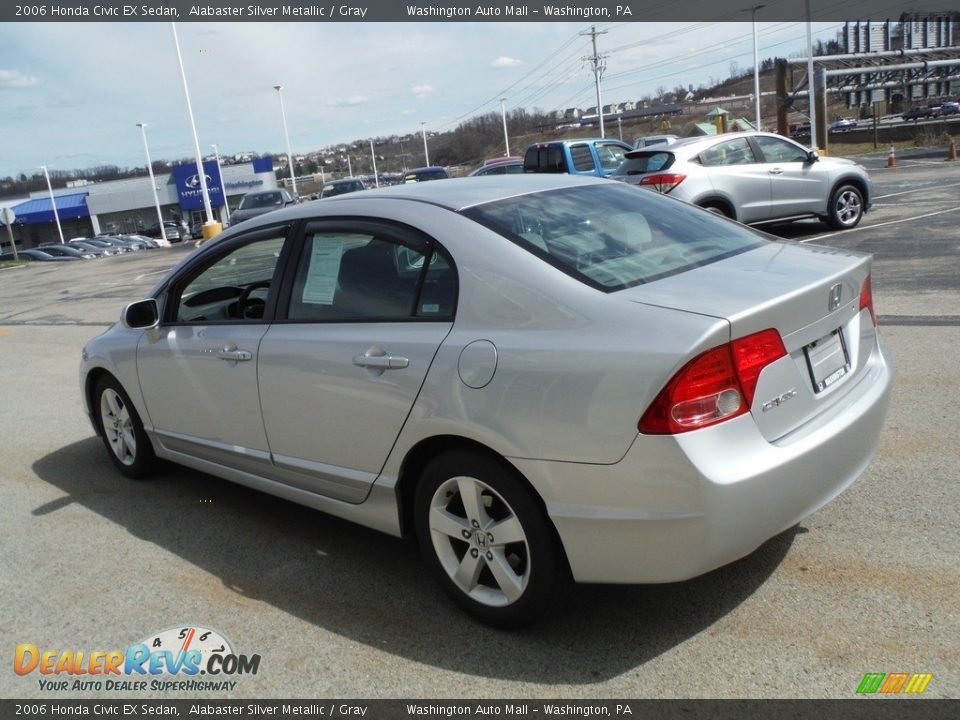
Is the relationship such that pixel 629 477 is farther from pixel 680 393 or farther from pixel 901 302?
pixel 901 302

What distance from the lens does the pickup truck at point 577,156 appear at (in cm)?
1816

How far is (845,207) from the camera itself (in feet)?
42.2

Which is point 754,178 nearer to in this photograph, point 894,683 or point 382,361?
point 382,361

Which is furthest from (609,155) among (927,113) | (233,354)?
(927,113)

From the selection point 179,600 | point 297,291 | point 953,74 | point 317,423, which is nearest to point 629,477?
point 317,423

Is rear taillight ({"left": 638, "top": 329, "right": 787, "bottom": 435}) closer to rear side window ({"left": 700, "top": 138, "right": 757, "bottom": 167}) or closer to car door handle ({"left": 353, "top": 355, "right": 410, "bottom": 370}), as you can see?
car door handle ({"left": 353, "top": 355, "right": 410, "bottom": 370})

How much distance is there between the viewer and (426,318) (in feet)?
10.8

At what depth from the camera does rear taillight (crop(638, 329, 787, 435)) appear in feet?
8.51

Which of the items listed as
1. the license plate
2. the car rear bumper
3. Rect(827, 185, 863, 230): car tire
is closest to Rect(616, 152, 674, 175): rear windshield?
Rect(827, 185, 863, 230): car tire

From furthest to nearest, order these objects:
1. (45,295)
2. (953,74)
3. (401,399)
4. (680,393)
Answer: (953,74) < (45,295) < (401,399) < (680,393)

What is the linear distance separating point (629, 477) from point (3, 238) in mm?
92532

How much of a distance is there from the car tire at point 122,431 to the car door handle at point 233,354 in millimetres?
1226

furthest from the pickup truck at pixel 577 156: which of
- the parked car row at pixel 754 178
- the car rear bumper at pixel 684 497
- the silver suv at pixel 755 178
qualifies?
the car rear bumper at pixel 684 497

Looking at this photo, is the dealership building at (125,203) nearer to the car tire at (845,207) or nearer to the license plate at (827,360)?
the car tire at (845,207)
